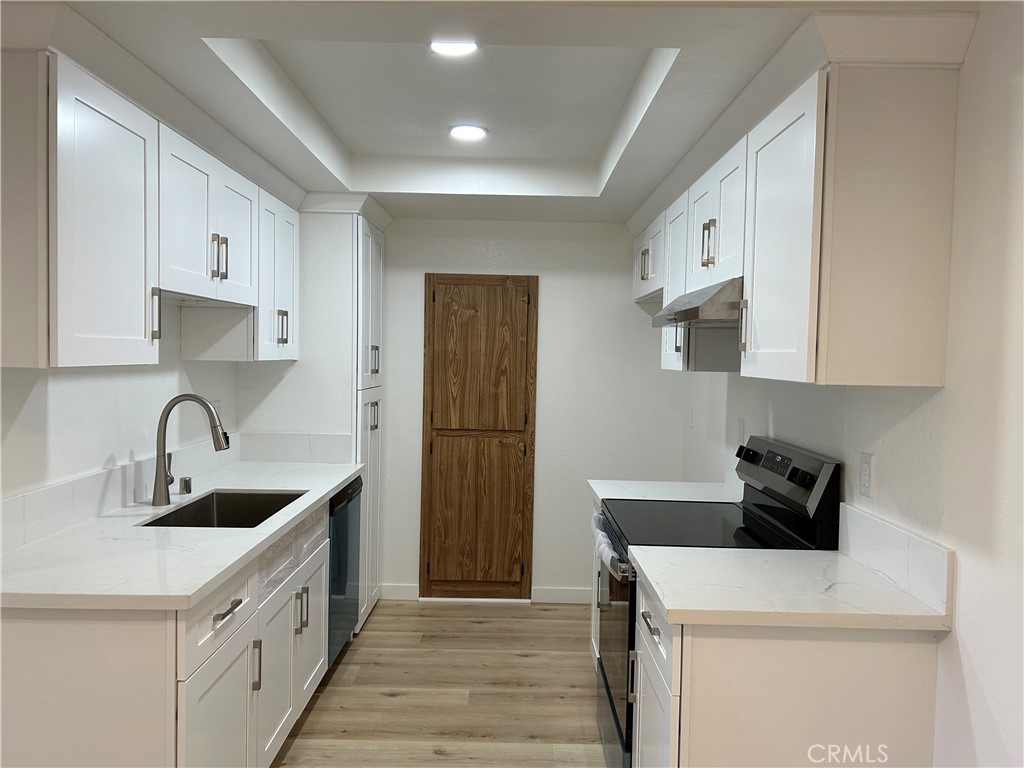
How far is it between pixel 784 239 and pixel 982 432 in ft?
2.09

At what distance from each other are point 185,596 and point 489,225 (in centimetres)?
313

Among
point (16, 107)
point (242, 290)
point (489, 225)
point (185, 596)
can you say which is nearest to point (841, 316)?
point (185, 596)

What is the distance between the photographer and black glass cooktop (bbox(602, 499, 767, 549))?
2.35m

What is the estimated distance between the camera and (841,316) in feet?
5.43

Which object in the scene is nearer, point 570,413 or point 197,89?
point 197,89

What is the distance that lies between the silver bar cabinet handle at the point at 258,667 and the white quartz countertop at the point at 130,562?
316 mm

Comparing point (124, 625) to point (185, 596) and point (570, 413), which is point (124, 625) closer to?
point (185, 596)

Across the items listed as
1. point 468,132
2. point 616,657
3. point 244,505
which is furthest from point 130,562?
point 468,132

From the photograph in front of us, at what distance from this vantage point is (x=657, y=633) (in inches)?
74.6

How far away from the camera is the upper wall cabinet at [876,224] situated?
5.34 ft

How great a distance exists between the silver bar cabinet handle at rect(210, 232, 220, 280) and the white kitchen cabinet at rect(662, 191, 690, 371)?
1.79m

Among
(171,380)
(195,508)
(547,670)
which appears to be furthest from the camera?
(547,670)

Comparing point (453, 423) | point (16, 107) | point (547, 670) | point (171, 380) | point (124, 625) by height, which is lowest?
point (547, 670)

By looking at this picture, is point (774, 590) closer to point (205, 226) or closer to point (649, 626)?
point (649, 626)
